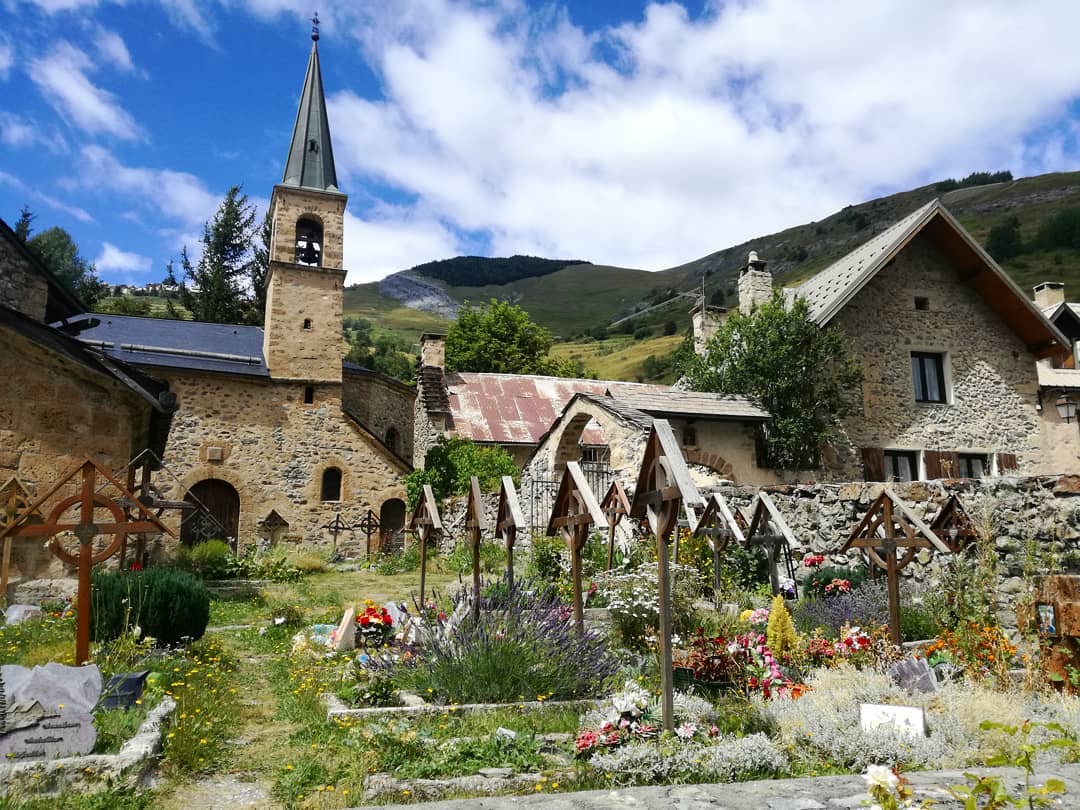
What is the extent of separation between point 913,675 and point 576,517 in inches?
125

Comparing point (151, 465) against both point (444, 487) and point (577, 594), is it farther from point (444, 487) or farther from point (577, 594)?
point (444, 487)

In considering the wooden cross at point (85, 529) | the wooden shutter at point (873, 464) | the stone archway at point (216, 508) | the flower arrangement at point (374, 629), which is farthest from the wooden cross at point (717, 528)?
the stone archway at point (216, 508)

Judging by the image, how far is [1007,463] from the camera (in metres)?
18.2

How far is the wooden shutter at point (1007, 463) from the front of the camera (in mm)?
18094

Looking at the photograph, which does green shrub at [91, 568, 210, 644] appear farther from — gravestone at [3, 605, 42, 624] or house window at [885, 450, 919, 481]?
house window at [885, 450, 919, 481]

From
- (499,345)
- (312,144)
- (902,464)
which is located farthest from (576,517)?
(499,345)

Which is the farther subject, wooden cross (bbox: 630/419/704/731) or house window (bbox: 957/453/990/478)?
house window (bbox: 957/453/990/478)

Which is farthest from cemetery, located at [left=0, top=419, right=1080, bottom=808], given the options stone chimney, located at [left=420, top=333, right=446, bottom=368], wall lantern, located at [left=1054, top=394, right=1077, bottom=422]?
stone chimney, located at [left=420, top=333, right=446, bottom=368]

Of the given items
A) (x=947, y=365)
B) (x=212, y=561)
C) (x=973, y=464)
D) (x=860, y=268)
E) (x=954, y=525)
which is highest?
(x=860, y=268)

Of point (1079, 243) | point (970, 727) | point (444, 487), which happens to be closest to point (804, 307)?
point (444, 487)

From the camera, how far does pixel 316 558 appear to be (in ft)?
63.1

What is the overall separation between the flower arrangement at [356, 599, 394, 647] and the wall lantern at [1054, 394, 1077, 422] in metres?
18.9

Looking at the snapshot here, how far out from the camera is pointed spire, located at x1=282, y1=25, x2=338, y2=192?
23969 millimetres

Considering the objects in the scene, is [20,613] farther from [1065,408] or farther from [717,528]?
[1065,408]
